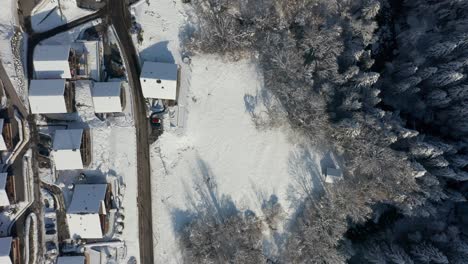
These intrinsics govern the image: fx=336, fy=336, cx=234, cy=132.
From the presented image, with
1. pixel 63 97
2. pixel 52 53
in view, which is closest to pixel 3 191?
pixel 63 97

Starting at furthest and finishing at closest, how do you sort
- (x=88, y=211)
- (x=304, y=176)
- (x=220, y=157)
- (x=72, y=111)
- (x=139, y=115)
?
(x=304, y=176) < (x=220, y=157) < (x=139, y=115) < (x=72, y=111) < (x=88, y=211)

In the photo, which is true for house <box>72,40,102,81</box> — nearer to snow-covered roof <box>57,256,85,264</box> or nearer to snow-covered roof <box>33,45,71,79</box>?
snow-covered roof <box>33,45,71,79</box>

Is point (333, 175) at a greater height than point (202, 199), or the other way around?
point (333, 175)

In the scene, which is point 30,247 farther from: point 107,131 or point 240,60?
point 240,60

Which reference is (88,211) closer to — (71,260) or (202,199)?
(71,260)

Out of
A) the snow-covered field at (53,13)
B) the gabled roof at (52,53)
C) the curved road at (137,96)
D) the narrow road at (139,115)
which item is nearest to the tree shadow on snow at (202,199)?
the narrow road at (139,115)

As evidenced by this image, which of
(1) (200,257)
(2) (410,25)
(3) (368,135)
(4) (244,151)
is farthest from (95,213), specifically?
Result: (2) (410,25)
